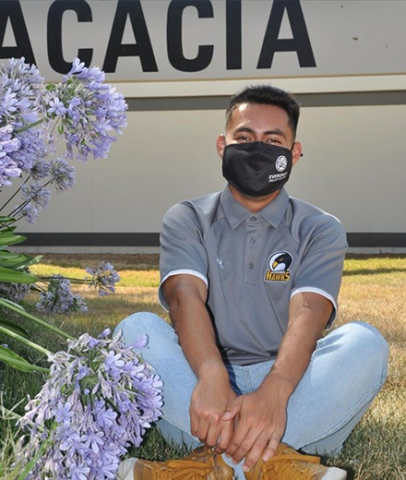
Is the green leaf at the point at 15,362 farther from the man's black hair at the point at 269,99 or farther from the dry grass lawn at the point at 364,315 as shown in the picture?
the man's black hair at the point at 269,99

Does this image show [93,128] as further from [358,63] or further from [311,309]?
[358,63]

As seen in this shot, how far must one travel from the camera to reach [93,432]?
1498mm

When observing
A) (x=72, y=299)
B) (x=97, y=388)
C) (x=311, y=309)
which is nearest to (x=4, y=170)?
(x=97, y=388)

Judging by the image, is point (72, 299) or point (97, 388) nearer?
point (97, 388)

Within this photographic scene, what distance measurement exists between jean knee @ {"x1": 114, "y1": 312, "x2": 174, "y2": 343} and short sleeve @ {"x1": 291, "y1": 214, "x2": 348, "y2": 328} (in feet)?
1.38

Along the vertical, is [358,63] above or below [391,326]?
above

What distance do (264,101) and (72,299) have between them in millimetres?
2145

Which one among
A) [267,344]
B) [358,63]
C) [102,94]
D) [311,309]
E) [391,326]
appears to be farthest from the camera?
[358,63]

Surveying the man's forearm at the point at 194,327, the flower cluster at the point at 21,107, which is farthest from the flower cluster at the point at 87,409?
the man's forearm at the point at 194,327

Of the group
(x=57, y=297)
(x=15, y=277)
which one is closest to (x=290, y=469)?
(x=15, y=277)

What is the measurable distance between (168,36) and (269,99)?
10.2m

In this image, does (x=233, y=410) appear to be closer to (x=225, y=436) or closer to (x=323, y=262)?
(x=225, y=436)

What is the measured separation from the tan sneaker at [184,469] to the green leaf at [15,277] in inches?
19.9

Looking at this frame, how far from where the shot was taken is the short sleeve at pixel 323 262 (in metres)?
2.47
